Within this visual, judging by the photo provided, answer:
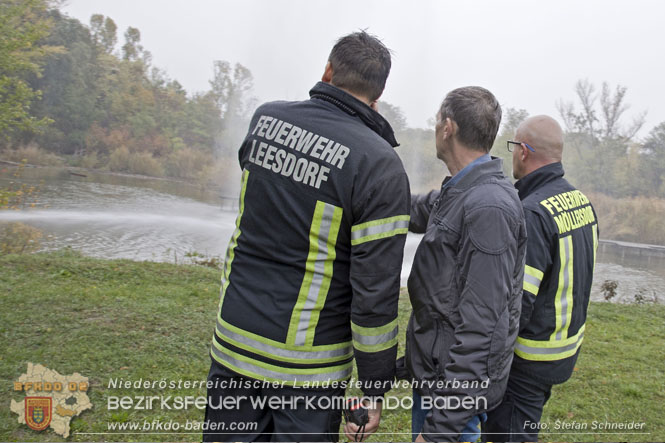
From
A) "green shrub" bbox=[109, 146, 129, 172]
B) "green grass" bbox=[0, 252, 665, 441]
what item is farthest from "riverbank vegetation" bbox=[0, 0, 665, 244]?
"green grass" bbox=[0, 252, 665, 441]

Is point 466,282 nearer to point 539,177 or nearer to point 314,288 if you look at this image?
point 314,288

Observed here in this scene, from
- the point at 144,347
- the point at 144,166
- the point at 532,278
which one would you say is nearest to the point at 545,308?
the point at 532,278

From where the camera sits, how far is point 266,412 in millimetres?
2066

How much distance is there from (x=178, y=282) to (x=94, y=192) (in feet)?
67.7

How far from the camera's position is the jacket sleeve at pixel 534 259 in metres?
2.36

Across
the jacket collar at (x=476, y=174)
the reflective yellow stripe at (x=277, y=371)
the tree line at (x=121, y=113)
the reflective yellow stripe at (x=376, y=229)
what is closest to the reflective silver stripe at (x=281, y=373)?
the reflective yellow stripe at (x=277, y=371)

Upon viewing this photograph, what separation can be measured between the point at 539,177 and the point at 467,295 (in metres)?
1.17

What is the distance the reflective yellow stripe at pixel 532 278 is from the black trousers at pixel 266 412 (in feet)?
3.34

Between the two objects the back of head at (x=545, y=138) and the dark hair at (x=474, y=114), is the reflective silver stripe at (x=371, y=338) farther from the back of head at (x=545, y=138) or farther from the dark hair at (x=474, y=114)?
the back of head at (x=545, y=138)

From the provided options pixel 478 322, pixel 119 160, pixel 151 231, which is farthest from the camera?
pixel 119 160

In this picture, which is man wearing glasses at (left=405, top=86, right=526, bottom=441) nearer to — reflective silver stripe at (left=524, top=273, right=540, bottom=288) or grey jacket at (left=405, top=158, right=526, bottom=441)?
grey jacket at (left=405, top=158, right=526, bottom=441)

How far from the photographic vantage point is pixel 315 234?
6.29 ft

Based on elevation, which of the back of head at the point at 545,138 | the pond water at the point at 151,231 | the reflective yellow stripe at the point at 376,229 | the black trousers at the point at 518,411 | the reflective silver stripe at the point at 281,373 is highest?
the back of head at the point at 545,138

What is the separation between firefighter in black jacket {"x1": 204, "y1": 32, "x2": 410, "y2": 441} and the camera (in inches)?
74.2
